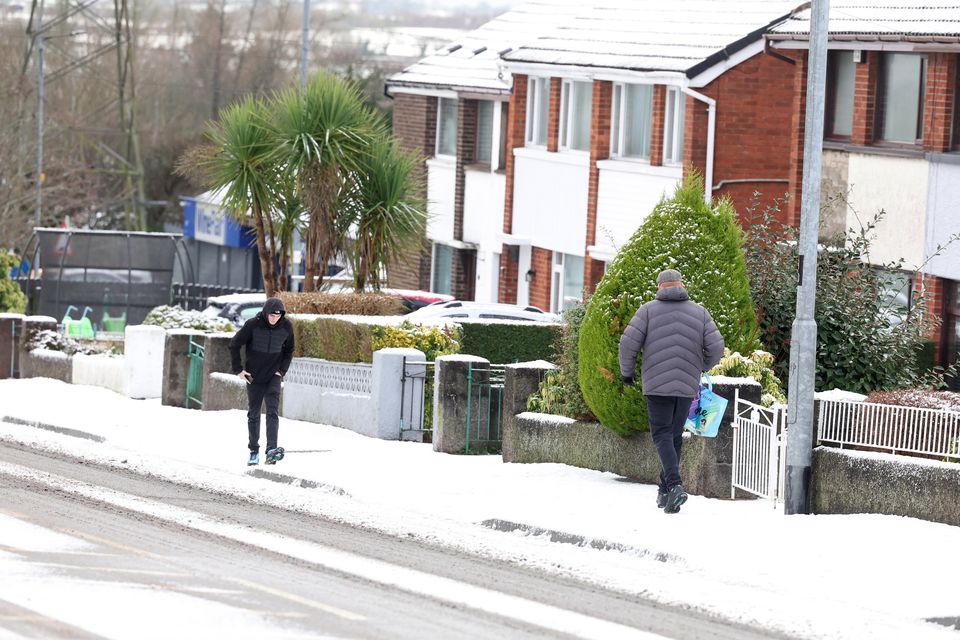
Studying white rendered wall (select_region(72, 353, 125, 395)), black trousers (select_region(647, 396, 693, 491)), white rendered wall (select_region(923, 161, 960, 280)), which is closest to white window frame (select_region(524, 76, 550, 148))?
white rendered wall (select_region(72, 353, 125, 395))

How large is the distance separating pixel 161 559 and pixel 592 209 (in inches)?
869

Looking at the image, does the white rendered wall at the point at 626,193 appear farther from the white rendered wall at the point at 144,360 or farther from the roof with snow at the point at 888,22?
the white rendered wall at the point at 144,360

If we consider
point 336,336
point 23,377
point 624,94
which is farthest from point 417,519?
point 624,94

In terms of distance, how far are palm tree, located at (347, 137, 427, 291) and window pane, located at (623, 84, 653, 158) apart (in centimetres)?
620

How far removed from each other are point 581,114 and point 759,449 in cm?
1982

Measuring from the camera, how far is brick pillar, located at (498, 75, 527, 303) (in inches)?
1425

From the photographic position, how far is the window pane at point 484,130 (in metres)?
40.4

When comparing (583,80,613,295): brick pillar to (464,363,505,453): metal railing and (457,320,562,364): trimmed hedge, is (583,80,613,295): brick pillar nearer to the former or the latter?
(457,320,562,364): trimmed hedge

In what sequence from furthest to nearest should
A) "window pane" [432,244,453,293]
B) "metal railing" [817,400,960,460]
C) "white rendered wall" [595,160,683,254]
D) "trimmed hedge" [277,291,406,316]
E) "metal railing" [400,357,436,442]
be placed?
"window pane" [432,244,453,293] < "white rendered wall" [595,160,683,254] < "trimmed hedge" [277,291,406,316] < "metal railing" [400,357,436,442] < "metal railing" [817,400,960,460]

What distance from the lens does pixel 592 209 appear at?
109ft

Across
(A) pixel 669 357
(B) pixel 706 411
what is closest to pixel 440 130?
(B) pixel 706 411

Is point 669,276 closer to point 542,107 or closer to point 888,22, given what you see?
point 888,22

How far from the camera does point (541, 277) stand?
36438mm

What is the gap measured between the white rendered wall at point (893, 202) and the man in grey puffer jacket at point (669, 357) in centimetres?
914
